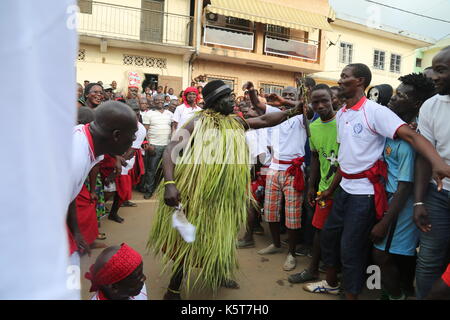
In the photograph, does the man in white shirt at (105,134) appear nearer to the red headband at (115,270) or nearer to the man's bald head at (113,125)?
the man's bald head at (113,125)

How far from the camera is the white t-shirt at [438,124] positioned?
7.11ft

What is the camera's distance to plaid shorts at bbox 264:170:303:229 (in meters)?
3.57

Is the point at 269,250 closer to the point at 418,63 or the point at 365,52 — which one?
the point at 365,52

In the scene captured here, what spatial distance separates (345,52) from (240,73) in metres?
7.52

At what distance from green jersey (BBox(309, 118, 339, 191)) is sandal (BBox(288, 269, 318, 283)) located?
2.95 feet

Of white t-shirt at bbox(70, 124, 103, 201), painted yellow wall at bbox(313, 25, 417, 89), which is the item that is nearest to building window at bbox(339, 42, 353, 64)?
painted yellow wall at bbox(313, 25, 417, 89)

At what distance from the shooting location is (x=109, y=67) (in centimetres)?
1343

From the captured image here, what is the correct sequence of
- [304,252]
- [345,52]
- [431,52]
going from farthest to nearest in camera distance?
[431,52]
[345,52]
[304,252]

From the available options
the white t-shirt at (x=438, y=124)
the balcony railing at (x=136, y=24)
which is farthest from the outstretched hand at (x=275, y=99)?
the balcony railing at (x=136, y=24)

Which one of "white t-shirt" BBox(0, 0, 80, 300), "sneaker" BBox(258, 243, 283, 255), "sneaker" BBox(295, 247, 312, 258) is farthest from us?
"sneaker" BBox(295, 247, 312, 258)

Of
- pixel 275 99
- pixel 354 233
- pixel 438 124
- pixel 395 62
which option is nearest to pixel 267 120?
pixel 275 99

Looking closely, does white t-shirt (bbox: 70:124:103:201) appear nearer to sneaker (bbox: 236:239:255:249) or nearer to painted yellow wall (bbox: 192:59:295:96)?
sneaker (bbox: 236:239:255:249)

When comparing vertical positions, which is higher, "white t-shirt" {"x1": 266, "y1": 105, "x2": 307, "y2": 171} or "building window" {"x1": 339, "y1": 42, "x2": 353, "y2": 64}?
"building window" {"x1": 339, "y1": 42, "x2": 353, "y2": 64}
